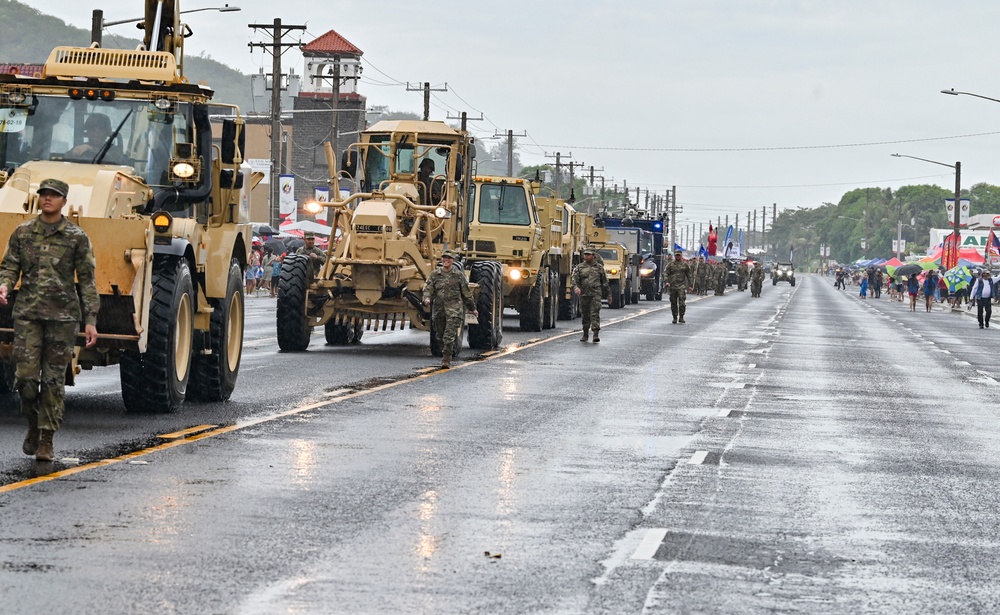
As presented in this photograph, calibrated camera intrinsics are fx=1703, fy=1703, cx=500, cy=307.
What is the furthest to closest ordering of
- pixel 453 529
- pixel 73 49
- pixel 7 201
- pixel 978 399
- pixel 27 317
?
pixel 978 399
pixel 73 49
pixel 7 201
pixel 27 317
pixel 453 529

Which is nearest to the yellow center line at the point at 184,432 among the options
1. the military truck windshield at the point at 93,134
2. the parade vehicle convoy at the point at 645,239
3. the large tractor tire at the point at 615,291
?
the military truck windshield at the point at 93,134

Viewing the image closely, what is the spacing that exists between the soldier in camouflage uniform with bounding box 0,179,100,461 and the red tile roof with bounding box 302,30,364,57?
107109mm

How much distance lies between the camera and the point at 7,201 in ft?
46.6

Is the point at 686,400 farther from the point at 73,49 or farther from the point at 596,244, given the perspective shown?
the point at 596,244

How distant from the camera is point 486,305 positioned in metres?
27.0

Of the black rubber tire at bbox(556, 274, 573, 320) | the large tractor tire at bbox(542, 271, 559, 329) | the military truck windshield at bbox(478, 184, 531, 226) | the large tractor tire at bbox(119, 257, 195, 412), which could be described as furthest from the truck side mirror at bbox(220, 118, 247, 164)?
the black rubber tire at bbox(556, 274, 573, 320)

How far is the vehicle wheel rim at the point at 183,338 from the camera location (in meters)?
15.5

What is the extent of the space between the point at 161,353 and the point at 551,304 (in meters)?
23.4

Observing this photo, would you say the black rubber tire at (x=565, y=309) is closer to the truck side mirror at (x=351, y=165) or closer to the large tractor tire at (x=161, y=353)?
the truck side mirror at (x=351, y=165)

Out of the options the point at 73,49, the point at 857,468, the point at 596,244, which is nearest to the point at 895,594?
the point at 857,468

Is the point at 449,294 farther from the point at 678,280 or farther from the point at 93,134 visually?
the point at 678,280

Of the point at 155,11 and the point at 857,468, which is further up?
the point at 155,11

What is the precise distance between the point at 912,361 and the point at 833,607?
24.0m

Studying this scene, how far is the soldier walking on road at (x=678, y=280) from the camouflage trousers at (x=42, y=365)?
29.8 meters
